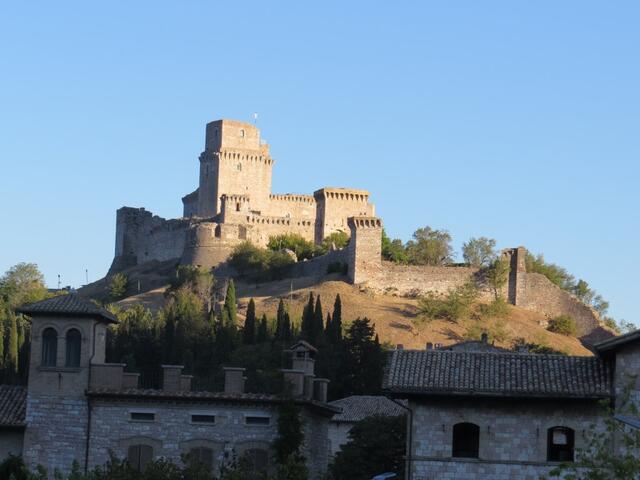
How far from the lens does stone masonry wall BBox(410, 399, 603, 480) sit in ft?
137

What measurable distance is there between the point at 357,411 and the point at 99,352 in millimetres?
26026

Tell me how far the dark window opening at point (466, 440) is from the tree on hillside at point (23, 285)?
9268 centimetres

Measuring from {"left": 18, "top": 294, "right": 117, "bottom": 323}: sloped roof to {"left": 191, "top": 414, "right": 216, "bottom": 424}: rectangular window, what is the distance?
462cm

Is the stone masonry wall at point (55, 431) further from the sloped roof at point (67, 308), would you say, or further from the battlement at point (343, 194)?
the battlement at point (343, 194)

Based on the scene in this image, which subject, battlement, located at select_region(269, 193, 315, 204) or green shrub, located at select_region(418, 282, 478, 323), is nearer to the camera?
green shrub, located at select_region(418, 282, 478, 323)

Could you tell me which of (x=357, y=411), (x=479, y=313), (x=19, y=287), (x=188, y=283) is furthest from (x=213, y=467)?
(x=19, y=287)

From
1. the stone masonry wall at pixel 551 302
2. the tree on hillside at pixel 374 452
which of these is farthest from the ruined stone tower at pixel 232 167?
the tree on hillside at pixel 374 452

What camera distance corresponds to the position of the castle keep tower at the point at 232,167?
156 m

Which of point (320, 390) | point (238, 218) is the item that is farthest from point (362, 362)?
point (238, 218)

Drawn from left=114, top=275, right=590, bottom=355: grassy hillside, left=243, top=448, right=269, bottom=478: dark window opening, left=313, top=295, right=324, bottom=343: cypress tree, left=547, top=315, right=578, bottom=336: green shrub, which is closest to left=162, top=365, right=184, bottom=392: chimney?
left=243, top=448, right=269, bottom=478: dark window opening

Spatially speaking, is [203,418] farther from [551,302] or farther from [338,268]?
[551,302]

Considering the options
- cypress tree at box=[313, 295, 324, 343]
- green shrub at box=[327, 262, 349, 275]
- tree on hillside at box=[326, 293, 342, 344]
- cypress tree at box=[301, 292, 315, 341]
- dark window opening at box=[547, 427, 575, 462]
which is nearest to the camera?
dark window opening at box=[547, 427, 575, 462]

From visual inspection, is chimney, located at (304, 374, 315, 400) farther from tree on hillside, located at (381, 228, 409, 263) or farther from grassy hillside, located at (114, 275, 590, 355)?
tree on hillside, located at (381, 228, 409, 263)

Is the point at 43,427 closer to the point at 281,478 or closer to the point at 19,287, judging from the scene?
the point at 281,478
